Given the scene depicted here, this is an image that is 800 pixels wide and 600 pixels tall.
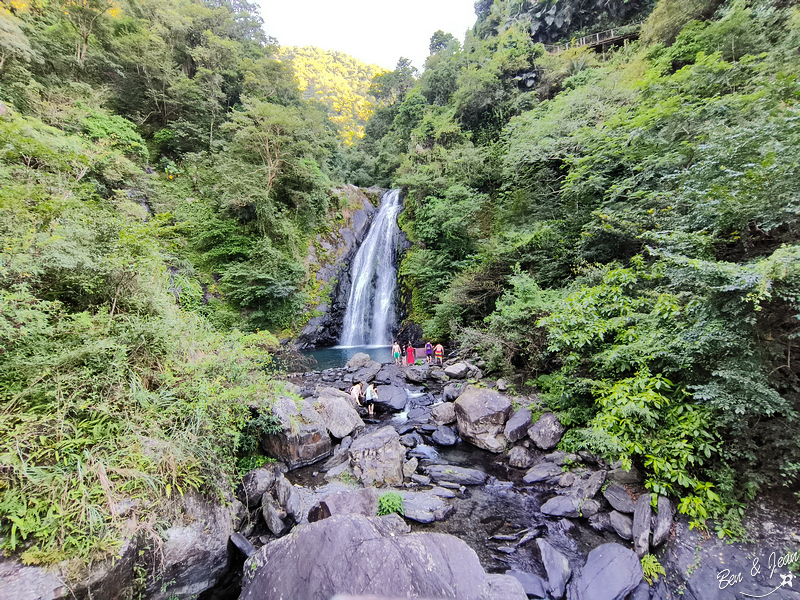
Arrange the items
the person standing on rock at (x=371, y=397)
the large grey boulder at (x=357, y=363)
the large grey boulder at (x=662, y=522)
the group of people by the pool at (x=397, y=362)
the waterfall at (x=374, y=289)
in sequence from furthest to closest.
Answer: the waterfall at (x=374, y=289) < the large grey boulder at (x=357, y=363) < the group of people by the pool at (x=397, y=362) < the person standing on rock at (x=371, y=397) < the large grey boulder at (x=662, y=522)

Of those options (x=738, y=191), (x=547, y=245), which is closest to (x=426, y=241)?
(x=547, y=245)

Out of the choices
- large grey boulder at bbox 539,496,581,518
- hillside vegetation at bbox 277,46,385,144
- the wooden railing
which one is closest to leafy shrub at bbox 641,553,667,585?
large grey boulder at bbox 539,496,581,518

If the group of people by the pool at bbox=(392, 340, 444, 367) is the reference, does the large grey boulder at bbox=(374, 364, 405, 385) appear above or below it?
below

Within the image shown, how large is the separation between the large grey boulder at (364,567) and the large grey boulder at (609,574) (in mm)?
914

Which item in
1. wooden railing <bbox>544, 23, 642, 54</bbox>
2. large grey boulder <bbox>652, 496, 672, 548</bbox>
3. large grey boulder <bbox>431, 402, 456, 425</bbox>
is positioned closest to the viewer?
large grey boulder <bbox>652, 496, 672, 548</bbox>

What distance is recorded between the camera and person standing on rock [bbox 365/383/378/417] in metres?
8.38

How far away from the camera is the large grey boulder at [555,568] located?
3411 mm

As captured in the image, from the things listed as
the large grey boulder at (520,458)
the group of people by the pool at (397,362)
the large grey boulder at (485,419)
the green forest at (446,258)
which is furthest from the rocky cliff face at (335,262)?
the large grey boulder at (520,458)

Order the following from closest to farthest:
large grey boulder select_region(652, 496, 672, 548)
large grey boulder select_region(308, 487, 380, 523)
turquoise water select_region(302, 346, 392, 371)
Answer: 1. large grey boulder select_region(652, 496, 672, 548)
2. large grey boulder select_region(308, 487, 380, 523)
3. turquoise water select_region(302, 346, 392, 371)

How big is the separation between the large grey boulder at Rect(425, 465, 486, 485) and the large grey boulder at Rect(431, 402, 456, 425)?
1.57 metres

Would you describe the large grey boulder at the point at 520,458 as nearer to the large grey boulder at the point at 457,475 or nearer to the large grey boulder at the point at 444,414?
the large grey boulder at the point at 457,475

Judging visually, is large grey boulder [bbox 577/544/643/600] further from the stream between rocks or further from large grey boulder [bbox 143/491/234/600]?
large grey boulder [bbox 143/491/234/600]

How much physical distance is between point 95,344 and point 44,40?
1943cm

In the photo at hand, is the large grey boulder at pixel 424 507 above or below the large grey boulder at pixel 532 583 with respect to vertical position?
above
